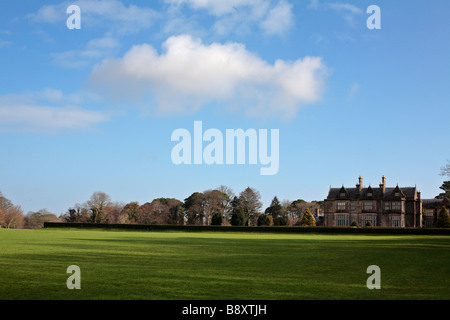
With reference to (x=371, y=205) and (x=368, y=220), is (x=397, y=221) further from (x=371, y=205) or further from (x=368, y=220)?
(x=371, y=205)

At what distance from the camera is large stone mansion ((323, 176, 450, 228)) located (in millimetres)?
99312

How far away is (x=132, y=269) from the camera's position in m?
14.9

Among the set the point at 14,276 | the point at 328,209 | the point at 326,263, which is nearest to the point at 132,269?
the point at 14,276

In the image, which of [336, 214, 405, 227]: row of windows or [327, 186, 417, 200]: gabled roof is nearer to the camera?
[336, 214, 405, 227]: row of windows

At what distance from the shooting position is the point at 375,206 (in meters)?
101

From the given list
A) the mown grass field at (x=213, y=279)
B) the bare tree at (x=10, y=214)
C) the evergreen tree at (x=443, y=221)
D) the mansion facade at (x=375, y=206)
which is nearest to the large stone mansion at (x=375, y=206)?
the mansion facade at (x=375, y=206)

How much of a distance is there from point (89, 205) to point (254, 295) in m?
99.8

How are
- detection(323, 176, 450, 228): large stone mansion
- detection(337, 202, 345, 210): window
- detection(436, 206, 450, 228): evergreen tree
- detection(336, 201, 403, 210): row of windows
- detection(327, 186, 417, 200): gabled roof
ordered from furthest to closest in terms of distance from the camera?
detection(337, 202, 345, 210): window
detection(327, 186, 417, 200): gabled roof
detection(323, 176, 450, 228): large stone mansion
detection(336, 201, 403, 210): row of windows
detection(436, 206, 450, 228): evergreen tree

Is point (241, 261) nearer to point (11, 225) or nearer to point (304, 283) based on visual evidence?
point (304, 283)

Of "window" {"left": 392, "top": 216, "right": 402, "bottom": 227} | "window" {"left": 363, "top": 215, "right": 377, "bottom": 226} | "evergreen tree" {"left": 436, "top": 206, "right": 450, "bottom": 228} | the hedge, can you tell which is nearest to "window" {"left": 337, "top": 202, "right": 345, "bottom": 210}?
"window" {"left": 363, "top": 215, "right": 377, "bottom": 226}

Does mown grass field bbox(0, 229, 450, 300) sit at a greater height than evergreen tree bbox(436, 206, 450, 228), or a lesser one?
greater

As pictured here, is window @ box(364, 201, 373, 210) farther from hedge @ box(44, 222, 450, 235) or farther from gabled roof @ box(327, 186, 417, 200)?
hedge @ box(44, 222, 450, 235)

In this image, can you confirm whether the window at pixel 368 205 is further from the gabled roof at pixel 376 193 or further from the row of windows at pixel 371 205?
the gabled roof at pixel 376 193
